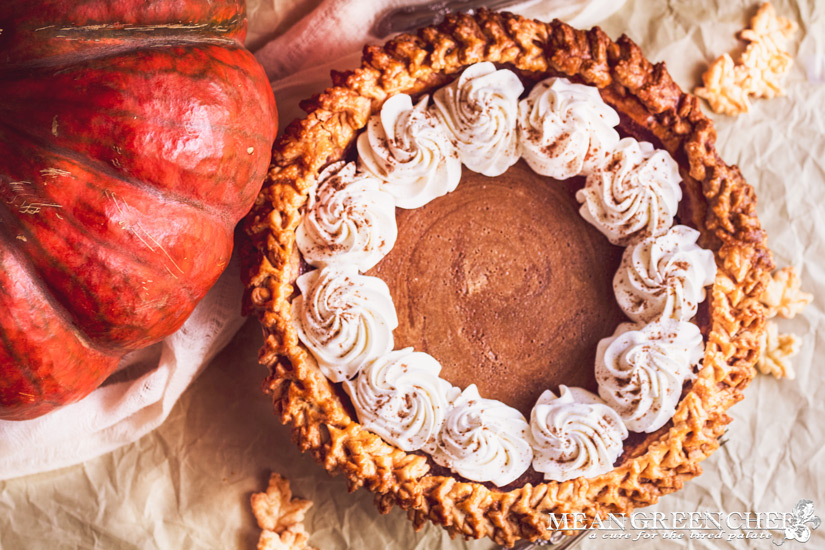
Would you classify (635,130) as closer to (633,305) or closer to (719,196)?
(719,196)

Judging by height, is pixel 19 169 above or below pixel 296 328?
above

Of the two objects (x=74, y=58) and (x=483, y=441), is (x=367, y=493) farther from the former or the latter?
(x=74, y=58)

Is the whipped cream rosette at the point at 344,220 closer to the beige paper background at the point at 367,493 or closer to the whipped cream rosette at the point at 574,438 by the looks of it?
the beige paper background at the point at 367,493

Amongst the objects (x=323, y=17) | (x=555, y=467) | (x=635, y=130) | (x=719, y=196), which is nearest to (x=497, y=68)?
(x=635, y=130)

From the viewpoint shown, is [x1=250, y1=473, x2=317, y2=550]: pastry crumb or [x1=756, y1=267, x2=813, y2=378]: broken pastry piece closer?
[x1=250, y1=473, x2=317, y2=550]: pastry crumb

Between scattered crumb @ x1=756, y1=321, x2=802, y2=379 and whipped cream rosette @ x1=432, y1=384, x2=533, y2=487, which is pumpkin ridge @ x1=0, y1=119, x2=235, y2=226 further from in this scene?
scattered crumb @ x1=756, y1=321, x2=802, y2=379

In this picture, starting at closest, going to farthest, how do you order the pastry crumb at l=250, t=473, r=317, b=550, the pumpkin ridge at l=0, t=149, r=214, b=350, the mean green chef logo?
the pumpkin ridge at l=0, t=149, r=214, b=350 → the pastry crumb at l=250, t=473, r=317, b=550 → the mean green chef logo

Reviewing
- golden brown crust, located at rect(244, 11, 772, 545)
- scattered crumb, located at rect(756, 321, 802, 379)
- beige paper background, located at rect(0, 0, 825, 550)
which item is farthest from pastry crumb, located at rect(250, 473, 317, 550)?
scattered crumb, located at rect(756, 321, 802, 379)

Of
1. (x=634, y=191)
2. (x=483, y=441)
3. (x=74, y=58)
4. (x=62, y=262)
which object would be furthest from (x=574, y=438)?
(x=74, y=58)
